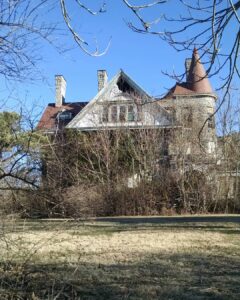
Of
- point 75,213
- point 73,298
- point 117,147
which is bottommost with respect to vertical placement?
point 73,298

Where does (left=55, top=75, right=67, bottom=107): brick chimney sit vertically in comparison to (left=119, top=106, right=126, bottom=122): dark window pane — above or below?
above

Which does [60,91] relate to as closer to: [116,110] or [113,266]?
[116,110]

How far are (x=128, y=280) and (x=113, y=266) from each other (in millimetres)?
1098

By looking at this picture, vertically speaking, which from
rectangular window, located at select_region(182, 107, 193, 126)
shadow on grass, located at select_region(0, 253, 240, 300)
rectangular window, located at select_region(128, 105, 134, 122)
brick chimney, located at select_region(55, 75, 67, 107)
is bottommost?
shadow on grass, located at select_region(0, 253, 240, 300)

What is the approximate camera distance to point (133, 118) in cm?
2991

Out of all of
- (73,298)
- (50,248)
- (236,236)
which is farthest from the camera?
(236,236)

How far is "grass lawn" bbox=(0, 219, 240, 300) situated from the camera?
6.20 meters

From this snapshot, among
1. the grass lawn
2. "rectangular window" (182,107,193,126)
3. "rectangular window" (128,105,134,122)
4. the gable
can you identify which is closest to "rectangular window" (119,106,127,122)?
the gable

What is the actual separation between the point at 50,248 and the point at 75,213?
3265mm

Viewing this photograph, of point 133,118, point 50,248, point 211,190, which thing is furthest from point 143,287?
point 133,118

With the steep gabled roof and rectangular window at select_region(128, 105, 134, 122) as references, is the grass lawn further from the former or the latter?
the steep gabled roof

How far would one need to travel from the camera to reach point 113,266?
803cm

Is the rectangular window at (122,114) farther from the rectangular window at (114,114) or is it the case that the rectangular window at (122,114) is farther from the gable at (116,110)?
the rectangular window at (114,114)

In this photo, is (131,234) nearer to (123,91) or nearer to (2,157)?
(2,157)
